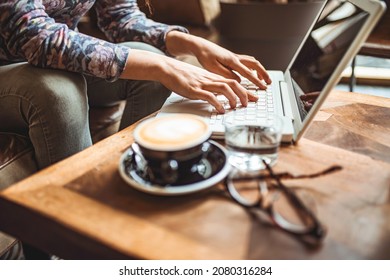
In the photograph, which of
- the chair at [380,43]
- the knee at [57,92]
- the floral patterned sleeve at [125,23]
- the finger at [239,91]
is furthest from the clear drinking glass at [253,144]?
the chair at [380,43]

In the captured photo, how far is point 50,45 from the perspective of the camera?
915 millimetres

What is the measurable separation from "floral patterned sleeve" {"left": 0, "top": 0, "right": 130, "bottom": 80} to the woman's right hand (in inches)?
1.3

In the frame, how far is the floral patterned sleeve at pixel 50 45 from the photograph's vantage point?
91cm

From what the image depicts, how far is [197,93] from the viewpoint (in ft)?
2.92

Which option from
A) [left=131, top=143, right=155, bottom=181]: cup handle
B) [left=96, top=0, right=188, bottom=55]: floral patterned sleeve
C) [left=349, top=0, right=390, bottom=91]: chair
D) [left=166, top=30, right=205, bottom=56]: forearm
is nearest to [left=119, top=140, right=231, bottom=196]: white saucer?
[left=131, top=143, right=155, bottom=181]: cup handle

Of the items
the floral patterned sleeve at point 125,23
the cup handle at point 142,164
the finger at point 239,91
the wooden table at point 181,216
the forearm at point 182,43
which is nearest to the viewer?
the wooden table at point 181,216

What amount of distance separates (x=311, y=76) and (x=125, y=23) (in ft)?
2.15

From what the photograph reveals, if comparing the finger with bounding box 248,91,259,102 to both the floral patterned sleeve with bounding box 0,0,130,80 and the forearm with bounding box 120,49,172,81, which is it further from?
the floral patterned sleeve with bounding box 0,0,130,80

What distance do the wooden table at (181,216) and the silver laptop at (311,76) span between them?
0.36 feet

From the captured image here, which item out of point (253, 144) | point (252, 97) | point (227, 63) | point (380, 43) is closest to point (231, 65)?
point (227, 63)

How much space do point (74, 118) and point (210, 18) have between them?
1262 millimetres

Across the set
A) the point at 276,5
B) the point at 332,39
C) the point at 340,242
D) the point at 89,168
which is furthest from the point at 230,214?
the point at 276,5

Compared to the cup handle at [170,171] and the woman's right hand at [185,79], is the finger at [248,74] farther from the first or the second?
the cup handle at [170,171]

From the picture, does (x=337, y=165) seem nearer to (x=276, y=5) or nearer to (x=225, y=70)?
(x=225, y=70)
